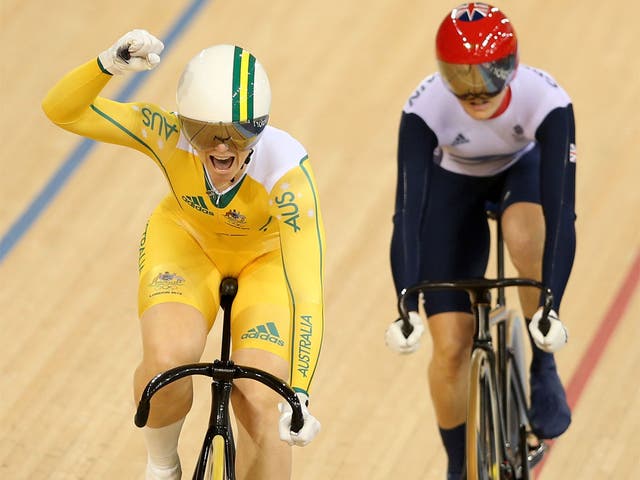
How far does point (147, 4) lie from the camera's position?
280 inches

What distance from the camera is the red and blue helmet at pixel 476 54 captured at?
3.90 m

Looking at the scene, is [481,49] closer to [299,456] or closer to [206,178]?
[206,178]

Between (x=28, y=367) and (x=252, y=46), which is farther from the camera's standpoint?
(x=252, y=46)

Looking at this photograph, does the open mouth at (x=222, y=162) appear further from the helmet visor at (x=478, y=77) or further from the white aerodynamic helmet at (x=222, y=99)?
the helmet visor at (x=478, y=77)

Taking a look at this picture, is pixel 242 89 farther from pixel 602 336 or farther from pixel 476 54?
pixel 602 336

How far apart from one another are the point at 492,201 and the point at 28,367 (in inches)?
80.1

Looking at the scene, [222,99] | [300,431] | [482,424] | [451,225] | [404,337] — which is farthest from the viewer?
[451,225]

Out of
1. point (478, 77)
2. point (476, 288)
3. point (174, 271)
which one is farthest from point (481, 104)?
point (174, 271)

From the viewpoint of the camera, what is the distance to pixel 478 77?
3.92 m

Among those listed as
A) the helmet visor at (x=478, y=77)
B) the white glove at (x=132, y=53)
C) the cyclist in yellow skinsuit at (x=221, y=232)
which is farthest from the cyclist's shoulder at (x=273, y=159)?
the helmet visor at (x=478, y=77)

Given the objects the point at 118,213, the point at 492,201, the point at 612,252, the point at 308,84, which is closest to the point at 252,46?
the point at 308,84

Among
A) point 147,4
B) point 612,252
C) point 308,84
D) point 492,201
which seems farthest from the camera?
point 147,4

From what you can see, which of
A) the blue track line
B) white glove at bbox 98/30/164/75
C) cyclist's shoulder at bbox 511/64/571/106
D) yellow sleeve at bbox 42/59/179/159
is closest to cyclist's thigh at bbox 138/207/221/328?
yellow sleeve at bbox 42/59/179/159

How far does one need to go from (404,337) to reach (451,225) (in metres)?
0.65
